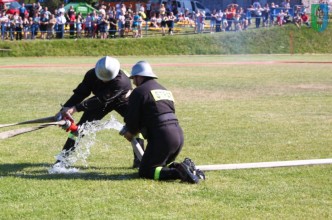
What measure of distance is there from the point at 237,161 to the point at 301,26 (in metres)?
35.5

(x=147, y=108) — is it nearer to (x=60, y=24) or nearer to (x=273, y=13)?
(x=60, y=24)

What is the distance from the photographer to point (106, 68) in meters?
8.66

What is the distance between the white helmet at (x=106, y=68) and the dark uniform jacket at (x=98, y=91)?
0.31m

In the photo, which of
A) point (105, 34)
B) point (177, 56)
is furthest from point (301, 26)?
point (105, 34)

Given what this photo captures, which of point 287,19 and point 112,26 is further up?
point 287,19

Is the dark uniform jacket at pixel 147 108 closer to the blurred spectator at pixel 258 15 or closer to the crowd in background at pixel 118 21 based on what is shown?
the crowd in background at pixel 118 21

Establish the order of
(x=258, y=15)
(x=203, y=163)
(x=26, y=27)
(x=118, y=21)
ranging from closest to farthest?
(x=203, y=163)
(x=26, y=27)
(x=118, y=21)
(x=258, y=15)

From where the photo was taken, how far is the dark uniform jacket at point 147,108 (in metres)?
8.16

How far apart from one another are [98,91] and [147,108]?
1255 mm

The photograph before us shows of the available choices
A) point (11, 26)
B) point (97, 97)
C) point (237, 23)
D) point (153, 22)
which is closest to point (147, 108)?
point (97, 97)

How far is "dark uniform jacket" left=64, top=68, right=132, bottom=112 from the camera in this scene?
29.8 ft

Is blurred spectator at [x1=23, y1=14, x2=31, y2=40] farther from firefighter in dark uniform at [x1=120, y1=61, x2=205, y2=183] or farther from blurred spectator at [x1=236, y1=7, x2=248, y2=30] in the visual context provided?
firefighter in dark uniform at [x1=120, y1=61, x2=205, y2=183]

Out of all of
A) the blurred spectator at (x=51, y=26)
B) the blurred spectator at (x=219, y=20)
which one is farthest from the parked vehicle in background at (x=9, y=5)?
the blurred spectator at (x=219, y=20)

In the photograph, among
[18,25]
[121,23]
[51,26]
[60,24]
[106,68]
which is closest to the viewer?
[106,68]
